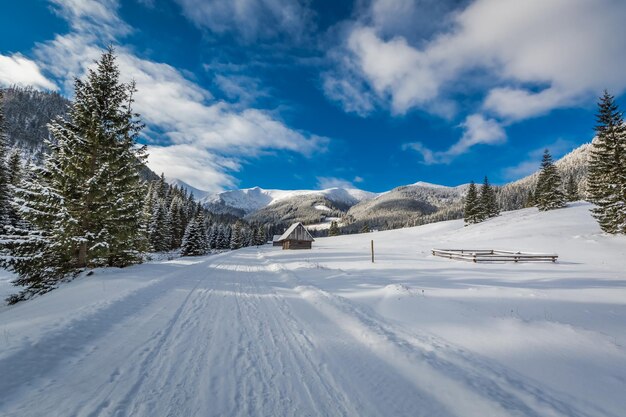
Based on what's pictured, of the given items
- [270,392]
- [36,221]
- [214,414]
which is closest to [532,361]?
[270,392]

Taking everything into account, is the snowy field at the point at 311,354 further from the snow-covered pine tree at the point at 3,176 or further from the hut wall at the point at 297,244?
the hut wall at the point at 297,244

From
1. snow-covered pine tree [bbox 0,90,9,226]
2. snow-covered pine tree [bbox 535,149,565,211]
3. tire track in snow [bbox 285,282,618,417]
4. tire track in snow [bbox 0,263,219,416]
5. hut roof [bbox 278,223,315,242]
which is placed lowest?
tire track in snow [bbox 285,282,618,417]

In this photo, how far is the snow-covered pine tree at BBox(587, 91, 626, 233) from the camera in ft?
90.6

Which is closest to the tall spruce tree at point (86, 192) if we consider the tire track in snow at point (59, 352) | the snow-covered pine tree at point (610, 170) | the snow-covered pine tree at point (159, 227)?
the tire track in snow at point (59, 352)

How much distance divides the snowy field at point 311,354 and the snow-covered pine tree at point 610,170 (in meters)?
27.6

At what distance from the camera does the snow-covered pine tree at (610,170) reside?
27628 mm

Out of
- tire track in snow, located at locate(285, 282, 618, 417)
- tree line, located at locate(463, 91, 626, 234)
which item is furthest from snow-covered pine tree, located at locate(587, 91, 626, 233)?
tire track in snow, located at locate(285, 282, 618, 417)

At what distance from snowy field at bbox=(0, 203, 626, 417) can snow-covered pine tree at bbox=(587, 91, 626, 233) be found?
27.6 m

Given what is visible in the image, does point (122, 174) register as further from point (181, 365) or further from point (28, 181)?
point (181, 365)

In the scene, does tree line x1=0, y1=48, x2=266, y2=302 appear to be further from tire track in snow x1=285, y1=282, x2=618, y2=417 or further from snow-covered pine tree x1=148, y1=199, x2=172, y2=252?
snow-covered pine tree x1=148, y1=199, x2=172, y2=252

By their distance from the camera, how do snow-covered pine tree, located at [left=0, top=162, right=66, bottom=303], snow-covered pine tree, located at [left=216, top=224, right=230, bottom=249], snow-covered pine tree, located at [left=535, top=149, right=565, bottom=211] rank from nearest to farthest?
snow-covered pine tree, located at [left=0, top=162, right=66, bottom=303] → snow-covered pine tree, located at [left=535, top=149, right=565, bottom=211] → snow-covered pine tree, located at [left=216, top=224, right=230, bottom=249]

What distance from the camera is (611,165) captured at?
93.8 ft

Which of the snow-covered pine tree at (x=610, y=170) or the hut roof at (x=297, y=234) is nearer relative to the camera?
the snow-covered pine tree at (x=610, y=170)

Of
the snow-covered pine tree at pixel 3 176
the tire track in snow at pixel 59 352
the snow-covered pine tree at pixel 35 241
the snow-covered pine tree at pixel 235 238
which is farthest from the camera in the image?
the snow-covered pine tree at pixel 235 238
